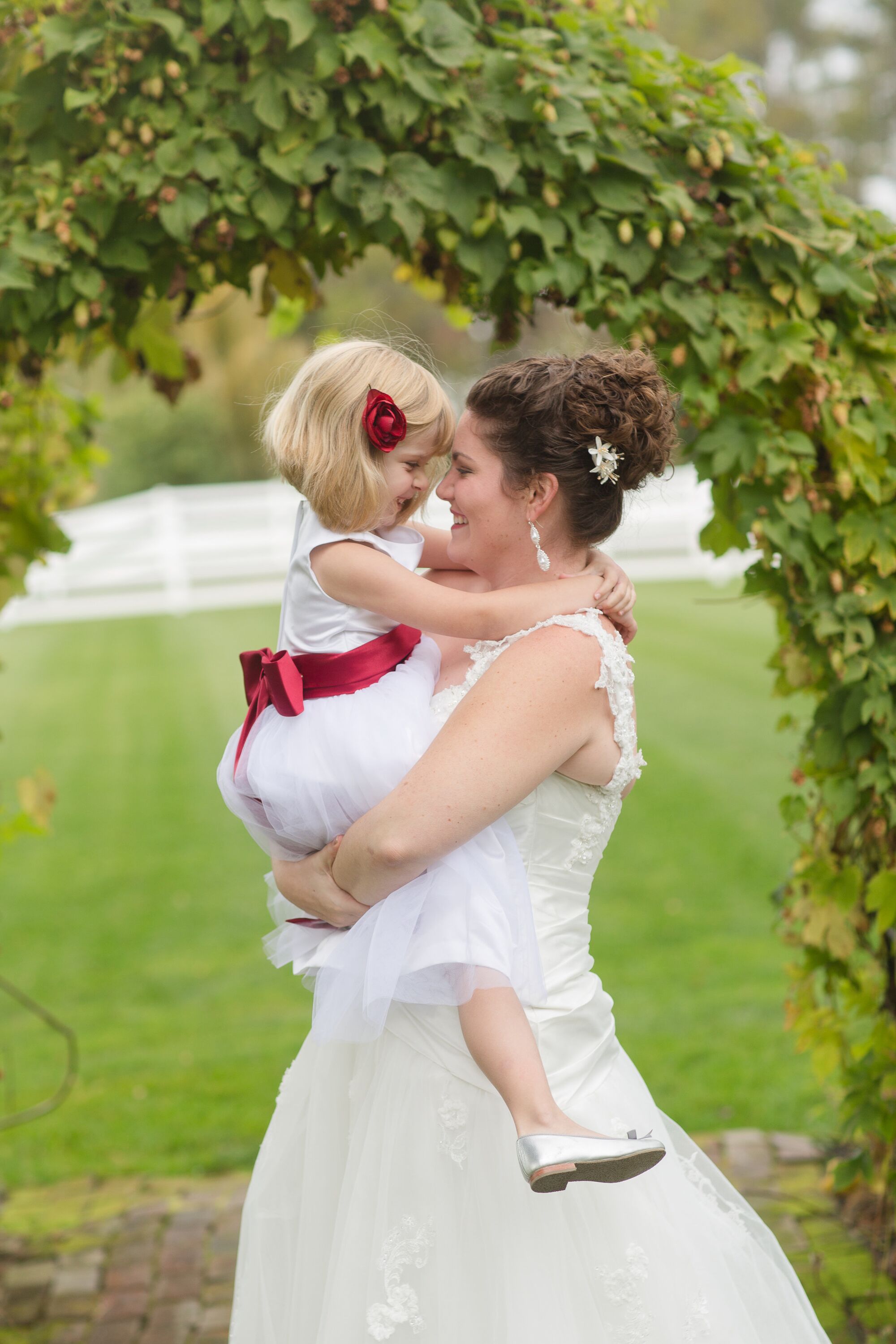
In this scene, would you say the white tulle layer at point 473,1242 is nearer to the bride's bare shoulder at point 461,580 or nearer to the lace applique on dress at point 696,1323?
the lace applique on dress at point 696,1323

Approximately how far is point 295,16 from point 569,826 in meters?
1.71

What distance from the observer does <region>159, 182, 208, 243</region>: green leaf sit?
2.49m

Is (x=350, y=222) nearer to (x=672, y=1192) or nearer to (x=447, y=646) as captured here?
(x=447, y=646)

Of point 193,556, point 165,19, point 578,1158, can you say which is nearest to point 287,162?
point 165,19

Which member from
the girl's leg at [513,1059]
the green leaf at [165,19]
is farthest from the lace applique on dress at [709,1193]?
the green leaf at [165,19]

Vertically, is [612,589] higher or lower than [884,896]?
higher

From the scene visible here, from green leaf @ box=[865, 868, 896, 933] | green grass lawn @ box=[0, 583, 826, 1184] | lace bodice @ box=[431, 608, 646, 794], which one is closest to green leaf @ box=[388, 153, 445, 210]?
lace bodice @ box=[431, 608, 646, 794]

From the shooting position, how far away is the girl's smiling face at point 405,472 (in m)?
2.15

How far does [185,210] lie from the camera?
8.21 feet

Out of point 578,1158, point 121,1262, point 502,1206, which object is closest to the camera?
point 578,1158

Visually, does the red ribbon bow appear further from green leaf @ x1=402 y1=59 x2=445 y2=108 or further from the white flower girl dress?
green leaf @ x1=402 y1=59 x2=445 y2=108

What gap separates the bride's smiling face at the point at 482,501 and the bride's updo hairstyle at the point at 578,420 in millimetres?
18

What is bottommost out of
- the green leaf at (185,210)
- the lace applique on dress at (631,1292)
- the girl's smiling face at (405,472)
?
the lace applique on dress at (631,1292)

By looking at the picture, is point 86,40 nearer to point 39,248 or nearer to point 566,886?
point 39,248
